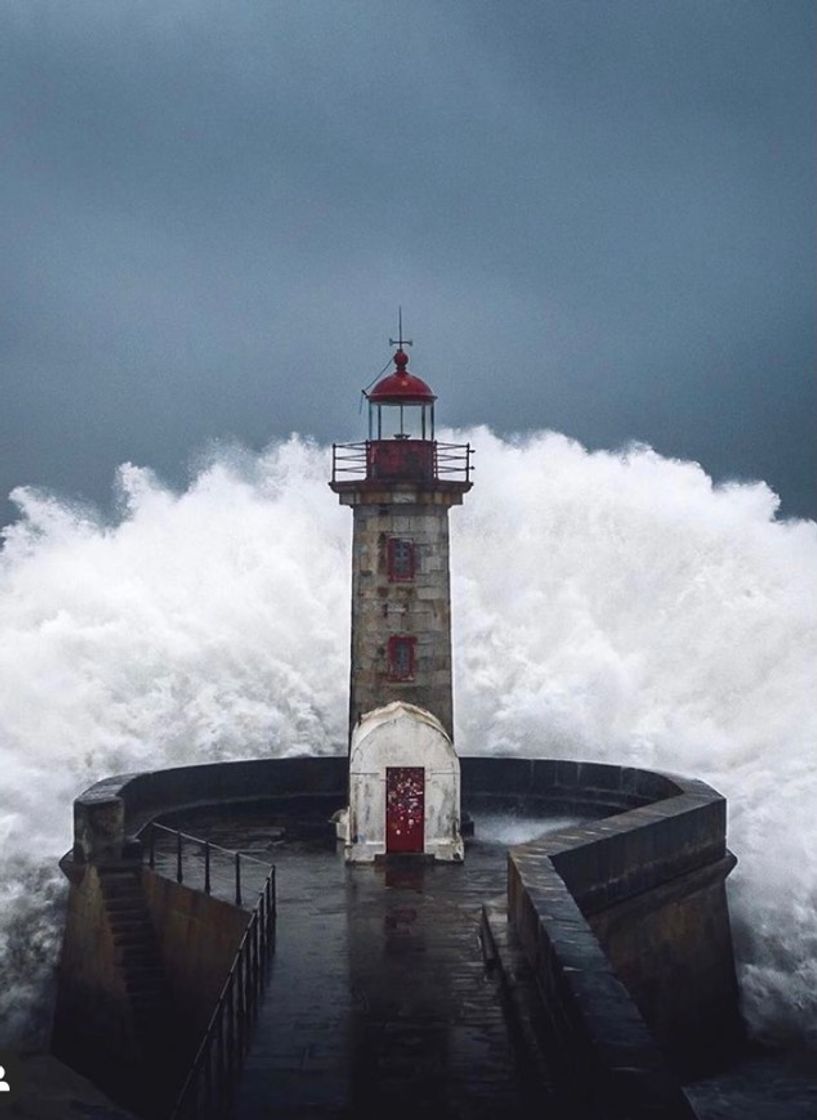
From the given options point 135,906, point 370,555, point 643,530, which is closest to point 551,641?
point 643,530

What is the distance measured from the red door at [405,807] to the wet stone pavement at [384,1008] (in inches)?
18.6

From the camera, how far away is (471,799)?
18.1 m

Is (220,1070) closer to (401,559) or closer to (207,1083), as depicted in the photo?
(207,1083)

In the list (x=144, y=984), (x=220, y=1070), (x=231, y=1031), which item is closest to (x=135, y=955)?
(x=144, y=984)

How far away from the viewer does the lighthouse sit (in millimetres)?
14812

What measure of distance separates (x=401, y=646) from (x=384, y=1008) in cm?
566

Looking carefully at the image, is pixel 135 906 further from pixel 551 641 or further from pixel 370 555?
pixel 551 641

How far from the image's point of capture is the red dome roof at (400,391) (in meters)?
15.2

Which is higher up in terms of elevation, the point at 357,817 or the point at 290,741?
the point at 290,741

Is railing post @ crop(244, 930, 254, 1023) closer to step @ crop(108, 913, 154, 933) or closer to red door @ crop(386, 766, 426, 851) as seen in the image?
step @ crop(108, 913, 154, 933)

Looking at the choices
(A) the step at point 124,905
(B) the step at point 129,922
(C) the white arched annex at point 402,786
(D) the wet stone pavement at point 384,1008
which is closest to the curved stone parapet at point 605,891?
(D) the wet stone pavement at point 384,1008

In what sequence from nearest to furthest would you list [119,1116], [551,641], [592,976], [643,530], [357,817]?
[592,976] → [119,1116] → [357,817] → [551,641] → [643,530]

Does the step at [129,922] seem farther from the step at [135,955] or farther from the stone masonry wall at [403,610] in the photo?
the stone masonry wall at [403,610]

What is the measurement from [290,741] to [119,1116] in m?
11.1
